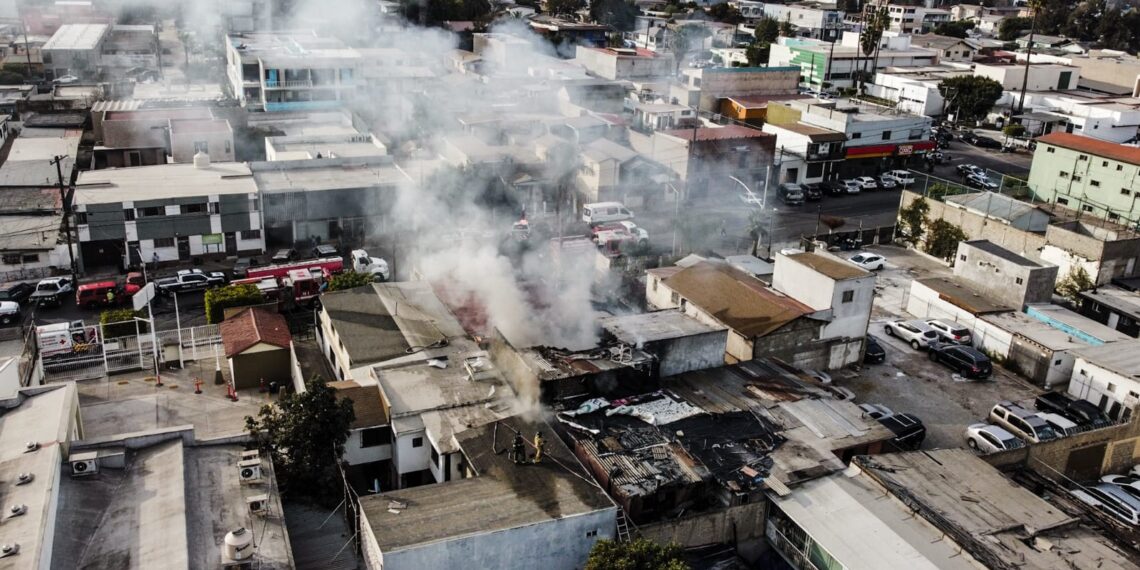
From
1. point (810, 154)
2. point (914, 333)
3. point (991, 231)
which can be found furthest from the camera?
point (810, 154)

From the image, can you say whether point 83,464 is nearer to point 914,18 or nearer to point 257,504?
point 257,504

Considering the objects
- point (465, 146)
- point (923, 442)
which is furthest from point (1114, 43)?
point (923, 442)

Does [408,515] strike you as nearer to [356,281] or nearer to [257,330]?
[257,330]

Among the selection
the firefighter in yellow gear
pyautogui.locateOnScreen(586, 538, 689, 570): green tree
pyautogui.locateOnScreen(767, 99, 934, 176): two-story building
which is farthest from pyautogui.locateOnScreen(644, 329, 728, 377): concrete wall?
pyautogui.locateOnScreen(767, 99, 934, 176): two-story building

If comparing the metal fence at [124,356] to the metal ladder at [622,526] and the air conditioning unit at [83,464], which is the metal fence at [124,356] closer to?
the air conditioning unit at [83,464]

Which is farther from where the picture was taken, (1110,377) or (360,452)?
(1110,377)

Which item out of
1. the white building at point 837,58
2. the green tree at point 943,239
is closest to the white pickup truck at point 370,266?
the green tree at point 943,239

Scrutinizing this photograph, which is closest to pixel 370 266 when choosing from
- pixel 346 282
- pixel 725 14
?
pixel 346 282
